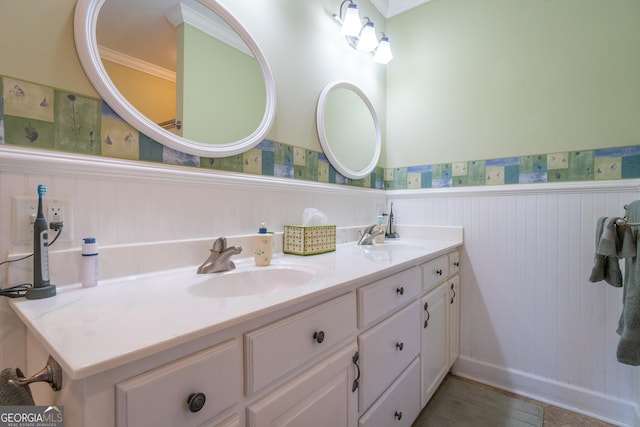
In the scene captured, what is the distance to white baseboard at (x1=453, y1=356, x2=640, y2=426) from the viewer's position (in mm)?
1421

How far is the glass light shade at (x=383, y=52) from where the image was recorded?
193 centimetres

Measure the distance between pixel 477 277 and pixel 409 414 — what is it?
95 centimetres

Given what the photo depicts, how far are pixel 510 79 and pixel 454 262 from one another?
44.1 inches

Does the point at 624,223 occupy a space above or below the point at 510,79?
below

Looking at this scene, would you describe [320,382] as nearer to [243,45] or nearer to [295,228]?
[295,228]

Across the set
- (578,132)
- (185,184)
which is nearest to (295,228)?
(185,184)

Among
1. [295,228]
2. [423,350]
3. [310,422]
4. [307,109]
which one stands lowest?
[423,350]

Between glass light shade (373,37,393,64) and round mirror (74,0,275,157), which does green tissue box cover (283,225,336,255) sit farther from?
glass light shade (373,37,393,64)

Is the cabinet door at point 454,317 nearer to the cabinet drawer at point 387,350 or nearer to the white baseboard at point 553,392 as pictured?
the white baseboard at point 553,392

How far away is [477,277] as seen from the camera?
181 cm

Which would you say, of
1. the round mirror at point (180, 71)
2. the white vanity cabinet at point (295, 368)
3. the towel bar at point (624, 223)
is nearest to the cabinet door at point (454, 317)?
the white vanity cabinet at point (295, 368)

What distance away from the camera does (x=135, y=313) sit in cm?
57

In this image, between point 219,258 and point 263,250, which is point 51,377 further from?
point 263,250

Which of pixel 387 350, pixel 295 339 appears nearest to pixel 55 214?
pixel 295 339
